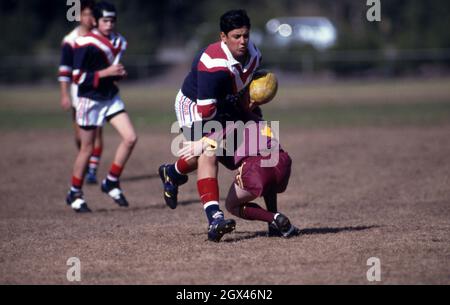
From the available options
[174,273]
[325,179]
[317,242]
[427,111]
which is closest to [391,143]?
[325,179]

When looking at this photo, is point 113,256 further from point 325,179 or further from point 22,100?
point 22,100

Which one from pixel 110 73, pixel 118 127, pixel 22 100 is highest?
pixel 110 73

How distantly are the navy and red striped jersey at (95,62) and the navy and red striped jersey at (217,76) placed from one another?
293 cm

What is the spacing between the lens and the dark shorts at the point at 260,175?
7.12m

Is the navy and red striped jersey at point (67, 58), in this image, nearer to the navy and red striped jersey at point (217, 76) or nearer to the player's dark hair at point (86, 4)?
the player's dark hair at point (86, 4)

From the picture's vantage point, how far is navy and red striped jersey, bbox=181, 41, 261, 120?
6.91m

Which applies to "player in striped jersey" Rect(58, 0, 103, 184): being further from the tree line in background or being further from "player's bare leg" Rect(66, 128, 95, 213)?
the tree line in background

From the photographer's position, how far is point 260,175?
7133 mm

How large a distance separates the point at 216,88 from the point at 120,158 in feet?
11.5

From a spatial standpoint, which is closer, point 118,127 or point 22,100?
point 118,127

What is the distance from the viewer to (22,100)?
100ft

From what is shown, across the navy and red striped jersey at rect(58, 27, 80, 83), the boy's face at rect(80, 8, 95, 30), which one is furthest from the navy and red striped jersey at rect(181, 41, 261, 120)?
the navy and red striped jersey at rect(58, 27, 80, 83)
